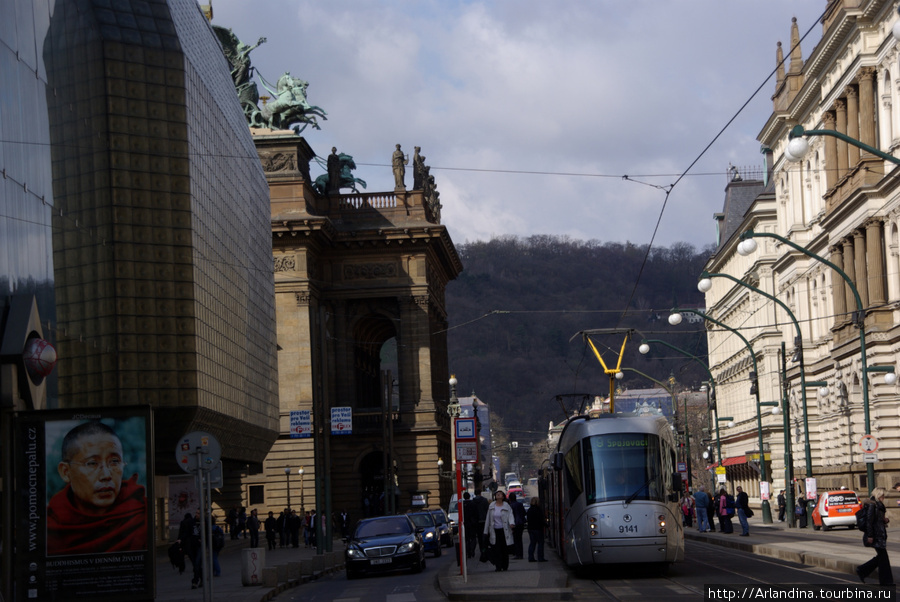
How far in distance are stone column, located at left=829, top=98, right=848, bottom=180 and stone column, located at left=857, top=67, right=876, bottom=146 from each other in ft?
12.3

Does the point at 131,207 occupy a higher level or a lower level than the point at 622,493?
higher

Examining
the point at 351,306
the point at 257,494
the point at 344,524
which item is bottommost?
the point at 344,524

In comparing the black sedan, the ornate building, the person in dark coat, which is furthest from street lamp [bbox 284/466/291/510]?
the black sedan

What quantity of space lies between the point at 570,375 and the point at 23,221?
123 m

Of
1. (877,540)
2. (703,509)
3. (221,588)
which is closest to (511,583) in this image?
(877,540)

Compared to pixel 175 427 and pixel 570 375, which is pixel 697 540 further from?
pixel 570 375

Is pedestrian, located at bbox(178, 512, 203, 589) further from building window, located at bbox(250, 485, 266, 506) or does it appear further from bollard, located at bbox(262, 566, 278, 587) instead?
building window, located at bbox(250, 485, 266, 506)

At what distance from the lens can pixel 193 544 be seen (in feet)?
102

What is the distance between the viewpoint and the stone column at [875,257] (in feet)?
165

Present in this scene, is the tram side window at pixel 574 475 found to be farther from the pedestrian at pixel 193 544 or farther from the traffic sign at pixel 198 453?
the pedestrian at pixel 193 544

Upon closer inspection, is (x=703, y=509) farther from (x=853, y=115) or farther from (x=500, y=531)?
(x=500, y=531)

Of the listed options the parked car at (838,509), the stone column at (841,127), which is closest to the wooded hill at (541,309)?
the stone column at (841,127)

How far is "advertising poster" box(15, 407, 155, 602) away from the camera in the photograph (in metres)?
17.5

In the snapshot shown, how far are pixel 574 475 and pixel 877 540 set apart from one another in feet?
23.1
